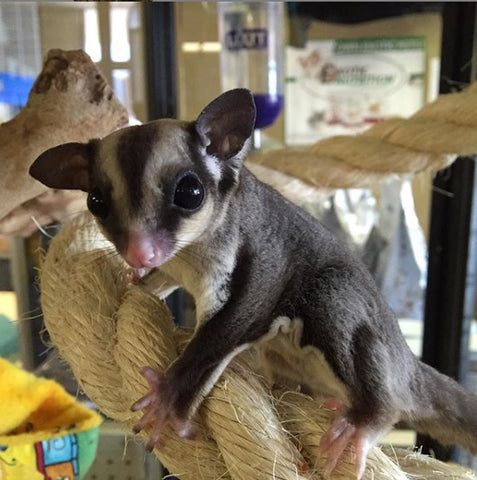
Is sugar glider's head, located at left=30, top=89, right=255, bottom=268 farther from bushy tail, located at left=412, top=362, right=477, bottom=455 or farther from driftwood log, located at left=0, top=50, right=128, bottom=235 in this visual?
bushy tail, located at left=412, top=362, right=477, bottom=455

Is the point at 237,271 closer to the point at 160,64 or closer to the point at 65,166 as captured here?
the point at 65,166

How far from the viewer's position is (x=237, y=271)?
0.56 meters

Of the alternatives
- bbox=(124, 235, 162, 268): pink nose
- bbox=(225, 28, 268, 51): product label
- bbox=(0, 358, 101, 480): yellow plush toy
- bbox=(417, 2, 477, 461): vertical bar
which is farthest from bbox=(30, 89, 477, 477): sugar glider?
bbox=(225, 28, 268, 51): product label

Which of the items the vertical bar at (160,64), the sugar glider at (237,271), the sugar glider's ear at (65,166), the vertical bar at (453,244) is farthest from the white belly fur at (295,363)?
the vertical bar at (160,64)

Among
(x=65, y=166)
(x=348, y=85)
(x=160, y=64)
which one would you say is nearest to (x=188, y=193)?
(x=65, y=166)

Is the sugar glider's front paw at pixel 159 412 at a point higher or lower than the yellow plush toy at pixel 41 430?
higher

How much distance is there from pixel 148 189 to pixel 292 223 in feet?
0.66

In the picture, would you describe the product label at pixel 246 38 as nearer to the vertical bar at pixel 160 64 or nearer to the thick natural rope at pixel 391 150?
the vertical bar at pixel 160 64

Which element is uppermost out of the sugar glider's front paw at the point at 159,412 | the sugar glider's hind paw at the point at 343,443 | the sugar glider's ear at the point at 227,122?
the sugar glider's ear at the point at 227,122

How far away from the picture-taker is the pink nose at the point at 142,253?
1.50ft

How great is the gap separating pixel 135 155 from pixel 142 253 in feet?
0.25

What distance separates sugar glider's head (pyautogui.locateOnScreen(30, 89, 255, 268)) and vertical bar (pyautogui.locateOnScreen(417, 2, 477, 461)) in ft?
2.21

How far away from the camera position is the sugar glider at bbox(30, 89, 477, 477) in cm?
47

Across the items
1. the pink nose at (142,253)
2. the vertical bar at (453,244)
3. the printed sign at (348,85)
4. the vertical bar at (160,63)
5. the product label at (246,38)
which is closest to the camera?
the pink nose at (142,253)
